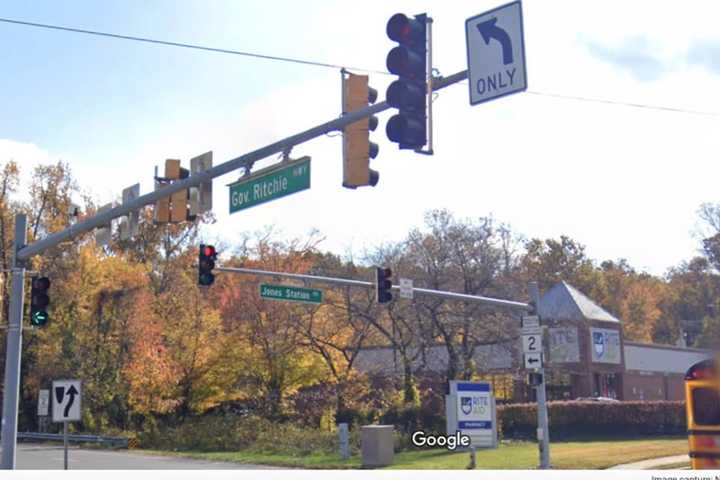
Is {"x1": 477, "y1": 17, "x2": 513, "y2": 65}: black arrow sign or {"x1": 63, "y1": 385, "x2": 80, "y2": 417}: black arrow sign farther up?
{"x1": 477, "y1": 17, "x2": 513, "y2": 65}: black arrow sign

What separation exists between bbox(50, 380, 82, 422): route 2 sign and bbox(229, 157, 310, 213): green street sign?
6.17 meters

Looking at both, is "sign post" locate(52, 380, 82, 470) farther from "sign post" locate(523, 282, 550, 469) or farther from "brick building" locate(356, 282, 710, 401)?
"brick building" locate(356, 282, 710, 401)

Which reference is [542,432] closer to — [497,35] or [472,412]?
[472,412]

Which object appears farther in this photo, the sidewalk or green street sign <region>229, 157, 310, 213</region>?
the sidewalk

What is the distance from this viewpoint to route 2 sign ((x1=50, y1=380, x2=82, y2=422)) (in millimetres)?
17969

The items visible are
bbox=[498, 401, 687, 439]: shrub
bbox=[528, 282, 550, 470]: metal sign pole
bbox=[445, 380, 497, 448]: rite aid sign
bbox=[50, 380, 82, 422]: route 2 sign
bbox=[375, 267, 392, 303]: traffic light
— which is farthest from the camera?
bbox=[498, 401, 687, 439]: shrub

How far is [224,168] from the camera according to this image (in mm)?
14477

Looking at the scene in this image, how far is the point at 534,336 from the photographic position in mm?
24953

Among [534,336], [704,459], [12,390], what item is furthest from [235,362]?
[704,459]

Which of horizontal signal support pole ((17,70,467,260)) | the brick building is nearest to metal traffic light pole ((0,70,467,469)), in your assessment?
horizontal signal support pole ((17,70,467,260))

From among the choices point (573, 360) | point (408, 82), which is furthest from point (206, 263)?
point (573, 360)

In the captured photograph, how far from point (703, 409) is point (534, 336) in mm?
8825

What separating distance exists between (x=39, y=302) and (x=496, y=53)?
36.9ft

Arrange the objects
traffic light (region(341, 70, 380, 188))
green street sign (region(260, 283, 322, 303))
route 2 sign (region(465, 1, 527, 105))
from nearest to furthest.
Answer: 1. route 2 sign (region(465, 1, 527, 105))
2. traffic light (region(341, 70, 380, 188))
3. green street sign (region(260, 283, 322, 303))
